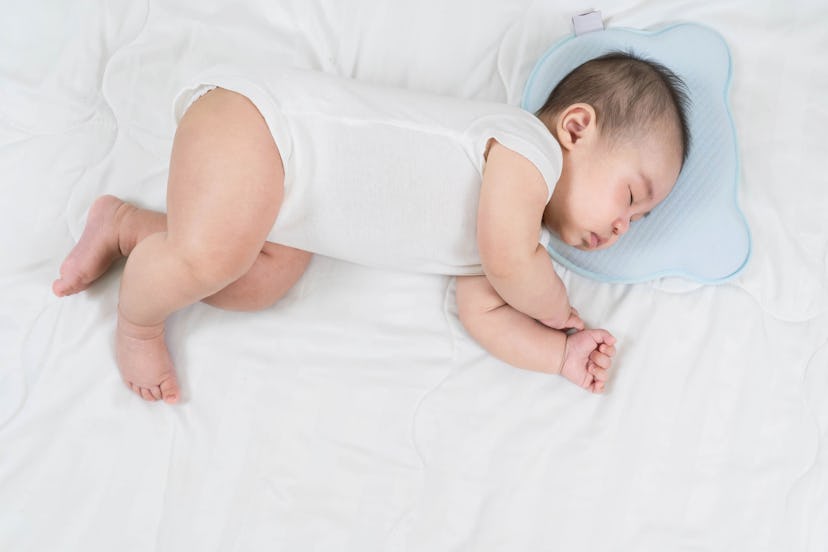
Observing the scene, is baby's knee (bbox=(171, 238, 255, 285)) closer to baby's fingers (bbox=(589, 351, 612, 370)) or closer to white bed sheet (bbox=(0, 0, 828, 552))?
white bed sheet (bbox=(0, 0, 828, 552))

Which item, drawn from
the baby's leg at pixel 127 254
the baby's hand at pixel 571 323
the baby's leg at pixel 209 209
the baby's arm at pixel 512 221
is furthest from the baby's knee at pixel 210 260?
the baby's hand at pixel 571 323

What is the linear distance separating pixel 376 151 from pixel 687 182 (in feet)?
1.64

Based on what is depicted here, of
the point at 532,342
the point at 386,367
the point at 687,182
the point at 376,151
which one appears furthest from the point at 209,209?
the point at 687,182

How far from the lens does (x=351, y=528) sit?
4.04 feet

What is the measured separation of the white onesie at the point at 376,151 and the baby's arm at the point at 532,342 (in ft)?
0.36

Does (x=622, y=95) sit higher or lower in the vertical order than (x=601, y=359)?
higher

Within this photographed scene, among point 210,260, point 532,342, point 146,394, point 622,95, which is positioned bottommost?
point 146,394

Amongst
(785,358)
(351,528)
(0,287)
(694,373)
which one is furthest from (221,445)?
(785,358)

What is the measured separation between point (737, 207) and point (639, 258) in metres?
0.17

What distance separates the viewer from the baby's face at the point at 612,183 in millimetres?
1216

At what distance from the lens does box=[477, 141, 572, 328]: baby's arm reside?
46.4 inches

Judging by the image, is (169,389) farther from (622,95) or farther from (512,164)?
(622,95)

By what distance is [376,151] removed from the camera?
1.21 m

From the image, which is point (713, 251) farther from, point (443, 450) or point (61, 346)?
point (61, 346)
